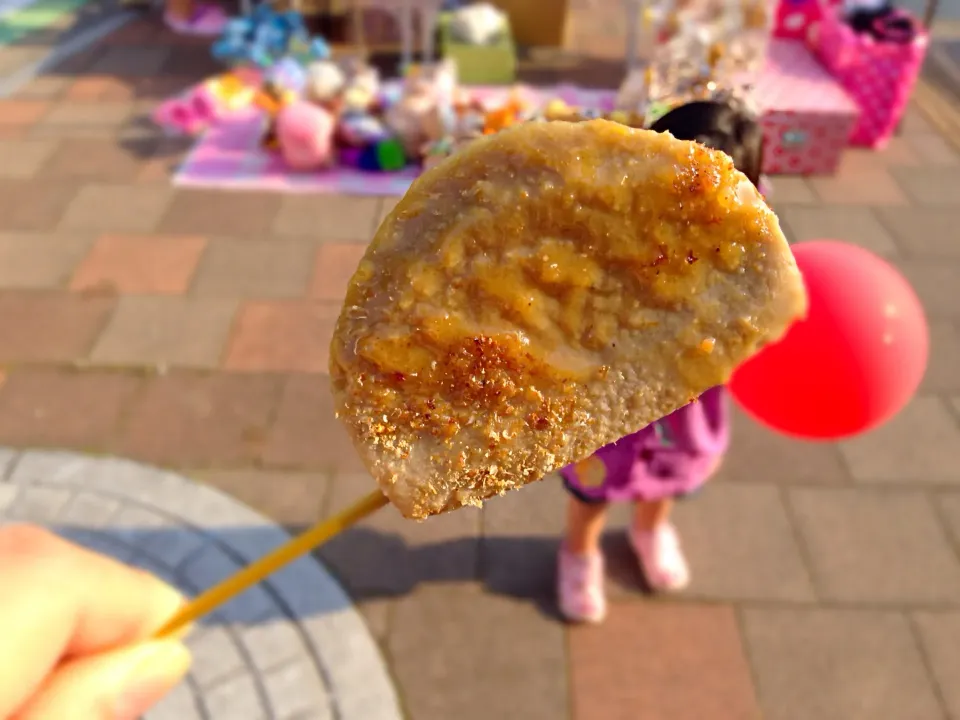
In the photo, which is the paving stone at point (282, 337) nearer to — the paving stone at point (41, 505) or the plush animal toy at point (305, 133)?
the paving stone at point (41, 505)

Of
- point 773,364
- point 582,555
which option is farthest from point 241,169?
point 773,364

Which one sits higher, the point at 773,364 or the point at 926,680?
the point at 773,364

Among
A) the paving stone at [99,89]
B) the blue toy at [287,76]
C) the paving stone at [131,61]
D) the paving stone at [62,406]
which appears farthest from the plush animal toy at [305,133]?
the paving stone at [131,61]

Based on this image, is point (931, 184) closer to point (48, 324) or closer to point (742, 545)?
point (742, 545)

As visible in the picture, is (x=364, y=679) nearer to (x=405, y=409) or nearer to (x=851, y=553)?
(x=405, y=409)

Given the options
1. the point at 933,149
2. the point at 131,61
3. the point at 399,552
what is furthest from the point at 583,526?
the point at 131,61

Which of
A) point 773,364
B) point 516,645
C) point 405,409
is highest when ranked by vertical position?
point 405,409
